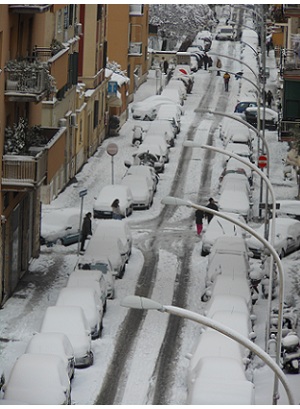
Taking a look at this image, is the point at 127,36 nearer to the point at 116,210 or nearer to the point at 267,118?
the point at 267,118

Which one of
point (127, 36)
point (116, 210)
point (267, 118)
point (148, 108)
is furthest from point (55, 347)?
point (127, 36)

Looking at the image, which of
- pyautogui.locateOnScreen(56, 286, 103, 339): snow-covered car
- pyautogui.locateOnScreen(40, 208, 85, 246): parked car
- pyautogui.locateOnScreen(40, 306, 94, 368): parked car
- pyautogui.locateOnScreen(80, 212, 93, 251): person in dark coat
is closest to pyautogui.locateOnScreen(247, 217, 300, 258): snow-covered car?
pyautogui.locateOnScreen(80, 212, 93, 251): person in dark coat

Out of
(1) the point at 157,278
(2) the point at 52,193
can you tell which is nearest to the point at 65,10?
(2) the point at 52,193

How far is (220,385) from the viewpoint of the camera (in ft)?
115

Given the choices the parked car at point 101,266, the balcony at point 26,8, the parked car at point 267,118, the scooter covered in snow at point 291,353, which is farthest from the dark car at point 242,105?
the scooter covered in snow at point 291,353

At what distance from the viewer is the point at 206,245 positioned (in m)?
53.8

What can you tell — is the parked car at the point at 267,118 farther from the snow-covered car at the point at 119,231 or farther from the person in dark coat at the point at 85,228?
the snow-covered car at the point at 119,231

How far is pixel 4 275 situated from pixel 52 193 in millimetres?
14942

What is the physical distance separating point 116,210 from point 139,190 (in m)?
3.00

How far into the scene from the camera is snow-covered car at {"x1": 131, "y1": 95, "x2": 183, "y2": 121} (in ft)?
278

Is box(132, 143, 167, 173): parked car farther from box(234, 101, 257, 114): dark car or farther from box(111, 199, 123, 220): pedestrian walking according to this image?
box(234, 101, 257, 114): dark car

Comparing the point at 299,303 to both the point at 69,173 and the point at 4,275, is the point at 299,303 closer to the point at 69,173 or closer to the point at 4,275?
the point at 4,275

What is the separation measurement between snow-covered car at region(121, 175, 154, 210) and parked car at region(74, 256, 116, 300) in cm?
1175

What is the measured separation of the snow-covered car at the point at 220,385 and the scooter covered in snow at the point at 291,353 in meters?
3.71
